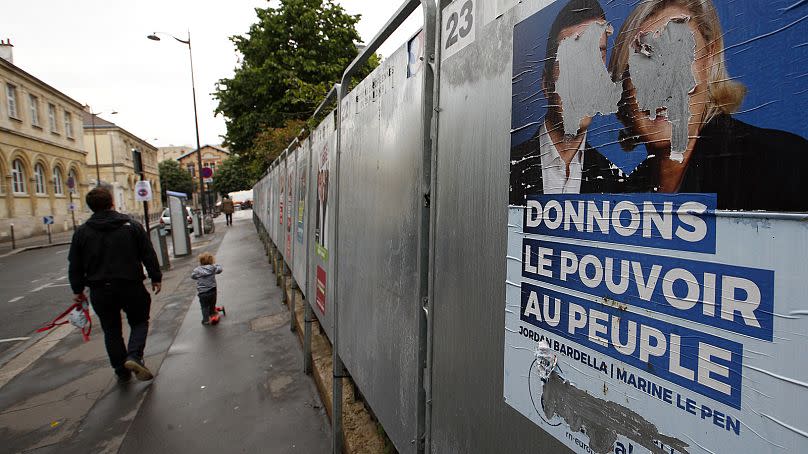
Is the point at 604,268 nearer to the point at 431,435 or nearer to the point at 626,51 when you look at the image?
the point at 626,51

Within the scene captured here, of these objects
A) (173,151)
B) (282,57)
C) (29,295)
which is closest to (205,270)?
(29,295)

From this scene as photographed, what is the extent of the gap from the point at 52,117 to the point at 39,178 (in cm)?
638

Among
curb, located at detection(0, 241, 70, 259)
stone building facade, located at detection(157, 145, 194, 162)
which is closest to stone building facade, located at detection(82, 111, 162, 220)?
curb, located at detection(0, 241, 70, 259)

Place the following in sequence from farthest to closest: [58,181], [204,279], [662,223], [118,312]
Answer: [58,181], [204,279], [118,312], [662,223]

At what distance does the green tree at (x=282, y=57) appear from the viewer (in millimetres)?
16594

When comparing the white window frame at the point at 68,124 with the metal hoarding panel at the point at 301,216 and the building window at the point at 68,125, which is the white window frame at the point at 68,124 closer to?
the building window at the point at 68,125

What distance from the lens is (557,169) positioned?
3.12 feet

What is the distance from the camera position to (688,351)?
0.71 metres

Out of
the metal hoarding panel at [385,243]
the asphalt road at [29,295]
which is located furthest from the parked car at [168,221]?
the metal hoarding panel at [385,243]

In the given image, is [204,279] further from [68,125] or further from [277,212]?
[68,125]

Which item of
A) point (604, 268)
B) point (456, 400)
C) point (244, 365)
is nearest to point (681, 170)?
point (604, 268)

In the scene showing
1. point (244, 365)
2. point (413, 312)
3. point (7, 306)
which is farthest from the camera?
point (7, 306)

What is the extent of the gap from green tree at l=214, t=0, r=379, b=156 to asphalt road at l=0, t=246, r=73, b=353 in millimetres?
8178

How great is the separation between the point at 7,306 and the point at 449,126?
34.9 feet
